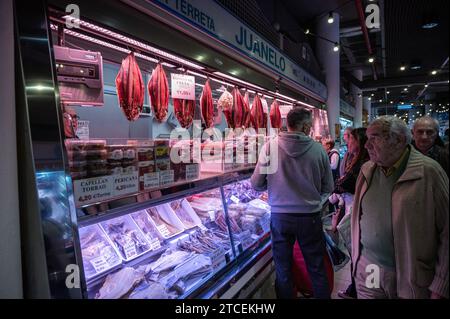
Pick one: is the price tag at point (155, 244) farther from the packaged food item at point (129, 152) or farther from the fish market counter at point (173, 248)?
the packaged food item at point (129, 152)

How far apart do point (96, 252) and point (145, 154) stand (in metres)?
0.73

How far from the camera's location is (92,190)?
1.40 metres

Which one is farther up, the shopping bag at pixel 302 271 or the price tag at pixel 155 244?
the price tag at pixel 155 244

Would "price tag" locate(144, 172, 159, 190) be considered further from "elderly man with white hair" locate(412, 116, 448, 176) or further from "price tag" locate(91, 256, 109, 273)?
"elderly man with white hair" locate(412, 116, 448, 176)

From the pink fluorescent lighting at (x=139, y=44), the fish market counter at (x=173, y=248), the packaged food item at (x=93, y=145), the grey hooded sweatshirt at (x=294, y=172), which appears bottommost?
the fish market counter at (x=173, y=248)

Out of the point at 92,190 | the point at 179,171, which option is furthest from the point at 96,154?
the point at 179,171

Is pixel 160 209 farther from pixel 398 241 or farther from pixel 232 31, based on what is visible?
pixel 232 31

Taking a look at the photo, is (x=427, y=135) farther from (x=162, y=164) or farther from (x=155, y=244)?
(x=155, y=244)

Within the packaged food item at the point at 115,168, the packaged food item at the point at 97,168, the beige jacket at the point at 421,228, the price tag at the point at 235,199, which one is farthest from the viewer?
the price tag at the point at 235,199

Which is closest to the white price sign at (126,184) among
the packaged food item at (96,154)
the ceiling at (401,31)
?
the packaged food item at (96,154)

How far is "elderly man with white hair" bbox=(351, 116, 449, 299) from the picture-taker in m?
1.36

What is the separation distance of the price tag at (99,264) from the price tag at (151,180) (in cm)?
57

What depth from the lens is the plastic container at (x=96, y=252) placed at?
177 centimetres
